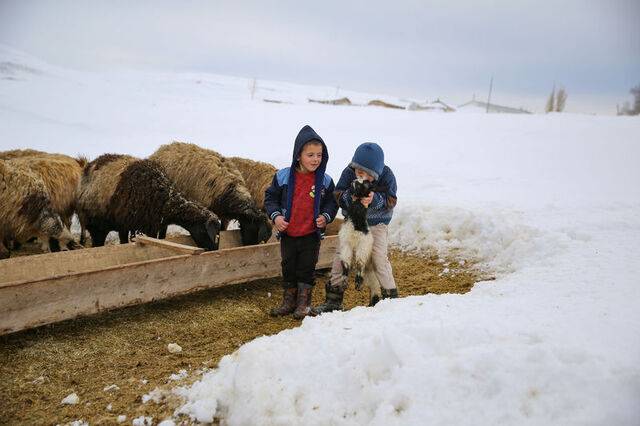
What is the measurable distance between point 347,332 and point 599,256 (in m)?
3.45

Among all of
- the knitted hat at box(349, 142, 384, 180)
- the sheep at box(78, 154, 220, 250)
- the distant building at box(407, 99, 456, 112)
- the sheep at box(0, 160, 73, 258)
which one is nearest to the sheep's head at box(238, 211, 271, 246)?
the sheep at box(78, 154, 220, 250)

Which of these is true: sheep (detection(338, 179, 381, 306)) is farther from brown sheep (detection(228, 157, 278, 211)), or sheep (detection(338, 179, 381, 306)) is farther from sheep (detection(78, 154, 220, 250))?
brown sheep (detection(228, 157, 278, 211))

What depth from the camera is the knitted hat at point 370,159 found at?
4324 millimetres

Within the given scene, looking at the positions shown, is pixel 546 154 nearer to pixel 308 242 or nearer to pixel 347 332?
pixel 308 242

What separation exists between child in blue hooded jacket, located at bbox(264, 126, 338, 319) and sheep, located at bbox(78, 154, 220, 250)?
1487mm

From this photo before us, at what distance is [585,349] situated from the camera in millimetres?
2594

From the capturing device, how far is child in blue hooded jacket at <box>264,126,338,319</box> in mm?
4770

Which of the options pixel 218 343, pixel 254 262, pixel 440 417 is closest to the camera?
pixel 440 417

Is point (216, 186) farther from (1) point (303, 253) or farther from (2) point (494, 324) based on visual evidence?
(2) point (494, 324)

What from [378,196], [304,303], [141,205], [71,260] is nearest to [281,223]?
[304,303]

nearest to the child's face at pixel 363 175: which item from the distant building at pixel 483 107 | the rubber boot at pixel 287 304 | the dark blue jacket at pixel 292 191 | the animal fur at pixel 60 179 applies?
the dark blue jacket at pixel 292 191

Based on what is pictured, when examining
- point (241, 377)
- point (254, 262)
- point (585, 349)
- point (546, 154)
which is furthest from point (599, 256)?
point (546, 154)

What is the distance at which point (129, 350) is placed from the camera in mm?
3936

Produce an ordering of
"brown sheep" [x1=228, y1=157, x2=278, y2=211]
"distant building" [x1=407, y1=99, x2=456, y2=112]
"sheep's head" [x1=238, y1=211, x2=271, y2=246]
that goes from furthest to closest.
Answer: "distant building" [x1=407, y1=99, x2=456, y2=112] → "brown sheep" [x1=228, y1=157, x2=278, y2=211] → "sheep's head" [x1=238, y1=211, x2=271, y2=246]
